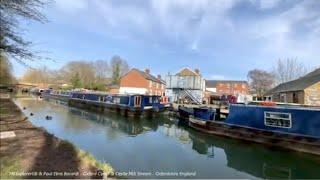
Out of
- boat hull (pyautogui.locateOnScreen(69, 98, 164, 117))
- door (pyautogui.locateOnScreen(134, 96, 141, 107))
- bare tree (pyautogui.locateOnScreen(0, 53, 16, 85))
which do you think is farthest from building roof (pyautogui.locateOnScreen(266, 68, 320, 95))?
bare tree (pyautogui.locateOnScreen(0, 53, 16, 85))

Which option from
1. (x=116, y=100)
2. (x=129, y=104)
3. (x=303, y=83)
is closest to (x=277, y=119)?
(x=129, y=104)

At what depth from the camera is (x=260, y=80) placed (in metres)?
70.6

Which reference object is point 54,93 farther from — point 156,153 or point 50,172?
point 50,172

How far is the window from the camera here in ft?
50.9

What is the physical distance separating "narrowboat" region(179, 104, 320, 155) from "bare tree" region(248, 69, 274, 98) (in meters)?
51.0

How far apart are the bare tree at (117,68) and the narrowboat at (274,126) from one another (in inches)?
2206

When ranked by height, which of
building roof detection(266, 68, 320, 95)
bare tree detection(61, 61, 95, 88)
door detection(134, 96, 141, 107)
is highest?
bare tree detection(61, 61, 95, 88)

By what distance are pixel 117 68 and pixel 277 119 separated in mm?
62778

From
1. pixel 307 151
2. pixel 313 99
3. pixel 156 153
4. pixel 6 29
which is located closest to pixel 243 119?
pixel 307 151

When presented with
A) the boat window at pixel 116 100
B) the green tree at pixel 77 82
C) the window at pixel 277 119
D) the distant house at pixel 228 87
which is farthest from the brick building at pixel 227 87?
the window at pixel 277 119

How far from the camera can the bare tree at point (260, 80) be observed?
68000mm

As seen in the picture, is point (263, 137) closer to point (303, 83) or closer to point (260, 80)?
point (303, 83)

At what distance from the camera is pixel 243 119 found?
17.8m

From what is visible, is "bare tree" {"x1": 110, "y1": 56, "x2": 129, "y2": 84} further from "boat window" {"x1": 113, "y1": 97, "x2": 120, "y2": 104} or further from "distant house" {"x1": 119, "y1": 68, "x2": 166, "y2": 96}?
Answer: "boat window" {"x1": 113, "y1": 97, "x2": 120, "y2": 104}
